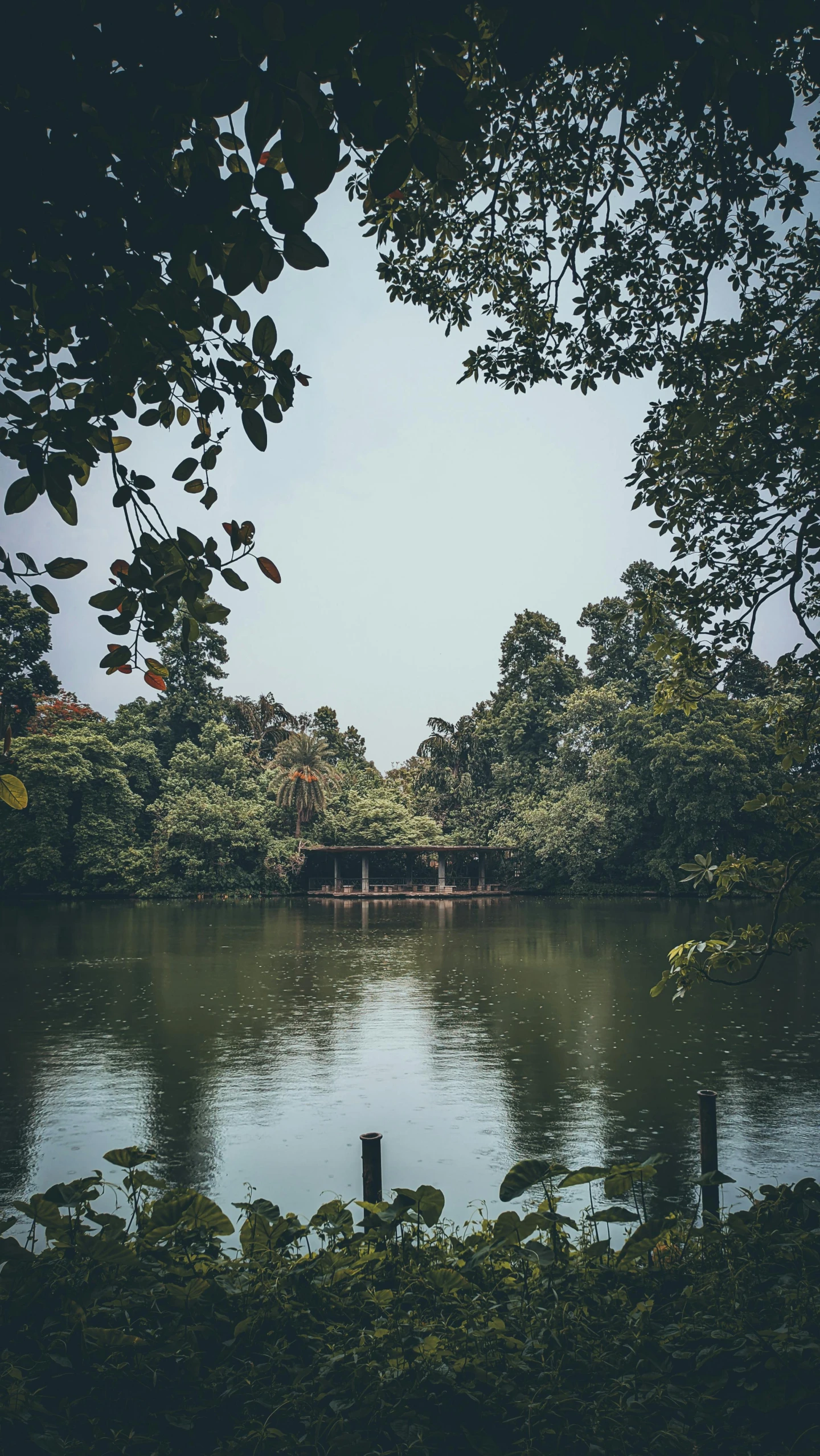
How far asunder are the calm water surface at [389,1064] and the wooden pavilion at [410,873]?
61.9 feet

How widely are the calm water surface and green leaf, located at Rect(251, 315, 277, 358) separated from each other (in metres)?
5.63

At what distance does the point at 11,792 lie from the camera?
1.77 m

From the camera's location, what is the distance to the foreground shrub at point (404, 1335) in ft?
7.46

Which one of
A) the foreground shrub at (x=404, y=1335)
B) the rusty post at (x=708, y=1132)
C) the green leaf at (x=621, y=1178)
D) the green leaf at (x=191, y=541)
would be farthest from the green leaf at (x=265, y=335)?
the rusty post at (x=708, y=1132)

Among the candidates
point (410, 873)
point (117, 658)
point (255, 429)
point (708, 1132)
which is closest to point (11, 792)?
point (117, 658)

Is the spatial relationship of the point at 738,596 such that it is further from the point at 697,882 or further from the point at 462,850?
the point at 462,850

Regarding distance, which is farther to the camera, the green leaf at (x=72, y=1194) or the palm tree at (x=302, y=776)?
the palm tree at (x=302, y=776)

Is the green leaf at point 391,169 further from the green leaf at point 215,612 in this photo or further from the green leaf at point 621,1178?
the green leaf at point 621,1178

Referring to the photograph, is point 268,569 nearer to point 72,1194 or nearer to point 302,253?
point 302,253

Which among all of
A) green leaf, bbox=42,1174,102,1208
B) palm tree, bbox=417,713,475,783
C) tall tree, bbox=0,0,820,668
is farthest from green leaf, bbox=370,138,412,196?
palm tree, bbox=417,713,475,783

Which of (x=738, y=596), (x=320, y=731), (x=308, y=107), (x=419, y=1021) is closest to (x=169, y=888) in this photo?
(x=320, y=731)

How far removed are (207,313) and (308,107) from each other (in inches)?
18.5

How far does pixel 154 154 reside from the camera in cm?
177

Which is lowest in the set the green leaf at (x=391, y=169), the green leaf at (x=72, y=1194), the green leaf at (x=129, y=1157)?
the green leaf at (x=72, y=1194)
